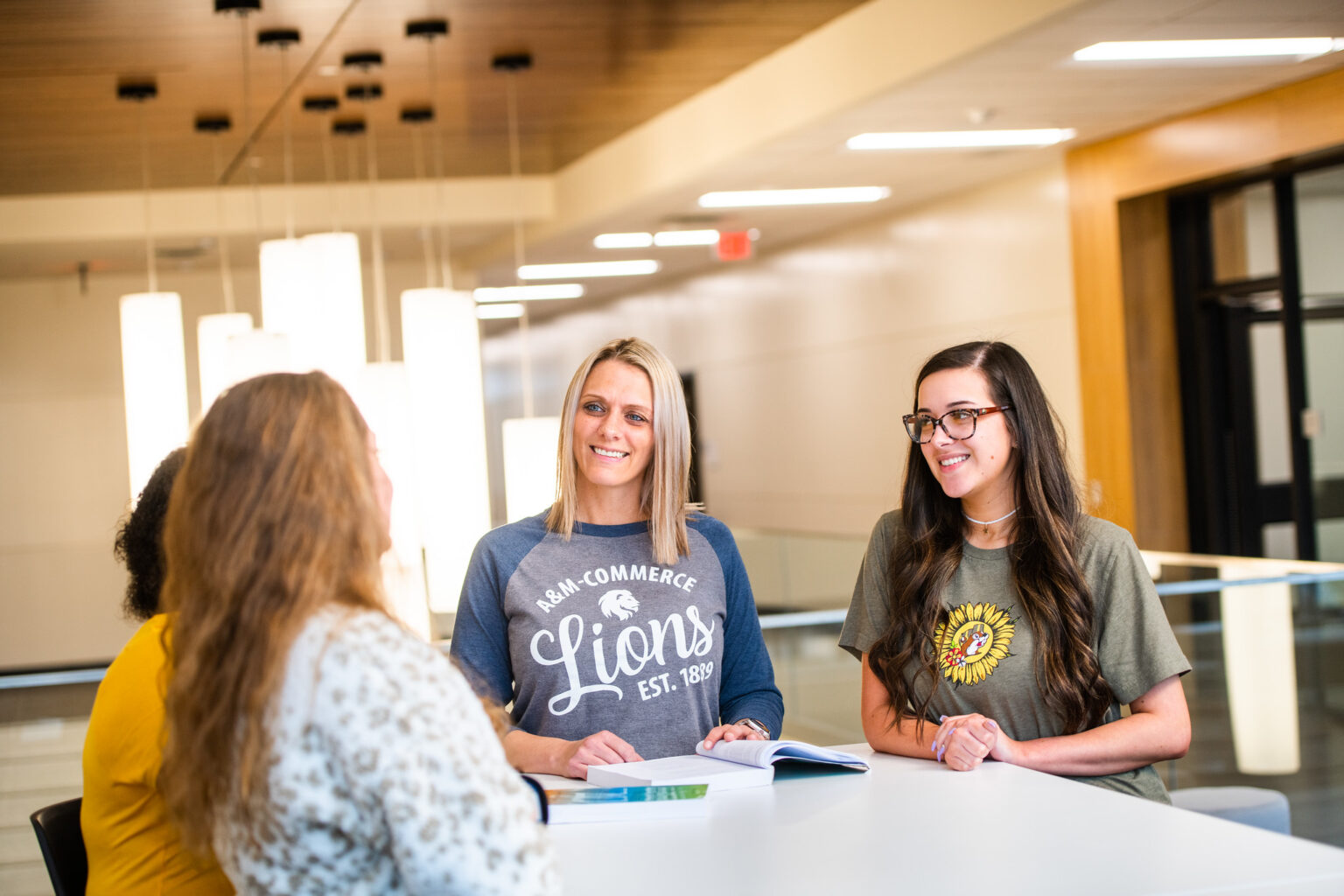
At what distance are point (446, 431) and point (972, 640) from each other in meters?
3.55

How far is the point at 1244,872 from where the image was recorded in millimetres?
1546

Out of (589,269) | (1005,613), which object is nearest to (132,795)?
(1005,613)

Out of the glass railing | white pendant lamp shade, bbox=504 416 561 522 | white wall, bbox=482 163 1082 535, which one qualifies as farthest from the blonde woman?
white wall, bbox=482 163 1082 535

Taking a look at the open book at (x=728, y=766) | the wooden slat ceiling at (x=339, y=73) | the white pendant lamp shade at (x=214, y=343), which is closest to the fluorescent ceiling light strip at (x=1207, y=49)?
the wooden slat ceiling at (x=339, y=73)

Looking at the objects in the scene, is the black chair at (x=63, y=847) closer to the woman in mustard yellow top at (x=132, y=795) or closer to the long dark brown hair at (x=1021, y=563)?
the woman in mustard yellow top at (x=132, y=795)

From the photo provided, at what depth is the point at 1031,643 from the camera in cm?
220

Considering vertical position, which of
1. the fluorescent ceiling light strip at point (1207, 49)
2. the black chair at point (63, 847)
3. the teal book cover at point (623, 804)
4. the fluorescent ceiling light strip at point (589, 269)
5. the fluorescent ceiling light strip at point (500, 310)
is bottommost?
the black chair at point (63, 847)

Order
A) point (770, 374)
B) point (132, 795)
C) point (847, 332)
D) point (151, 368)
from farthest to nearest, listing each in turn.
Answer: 1. point (770, 374)
2. point (847, 332)
3. point (151, 368)
4. point (132, 795)

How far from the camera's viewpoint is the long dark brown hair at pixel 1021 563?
218 centimetres

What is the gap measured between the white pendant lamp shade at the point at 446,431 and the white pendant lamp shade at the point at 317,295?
0.55m

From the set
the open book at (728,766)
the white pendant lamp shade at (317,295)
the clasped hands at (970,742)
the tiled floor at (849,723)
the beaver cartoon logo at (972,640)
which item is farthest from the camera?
the white pendant lamp shade at (317,295)

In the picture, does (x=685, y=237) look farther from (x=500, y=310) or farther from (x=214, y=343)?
(x=214, y=343)

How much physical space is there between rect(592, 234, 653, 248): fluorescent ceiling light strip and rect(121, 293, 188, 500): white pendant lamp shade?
526 centimetres

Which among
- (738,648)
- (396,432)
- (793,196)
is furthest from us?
(793,196)
